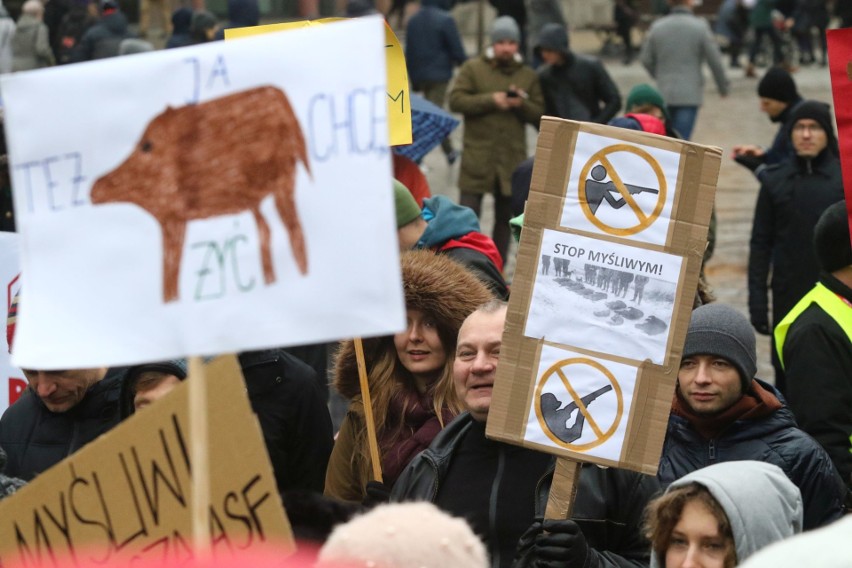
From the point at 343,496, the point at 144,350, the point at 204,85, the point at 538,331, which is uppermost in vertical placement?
the point at 204,85

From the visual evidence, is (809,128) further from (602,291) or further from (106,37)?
(106,37)

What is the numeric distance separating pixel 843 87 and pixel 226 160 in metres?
1.90

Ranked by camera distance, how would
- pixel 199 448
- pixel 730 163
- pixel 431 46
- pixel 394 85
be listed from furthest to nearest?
pixel 730 163, pixel 431 46, pixel 394 85, pixel 199 448

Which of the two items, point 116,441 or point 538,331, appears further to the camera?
point 538,331

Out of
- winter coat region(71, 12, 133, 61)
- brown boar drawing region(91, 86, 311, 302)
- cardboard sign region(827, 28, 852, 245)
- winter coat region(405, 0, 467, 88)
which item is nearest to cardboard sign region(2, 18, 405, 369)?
brown boar drawing region(91, 86, 311, 302)

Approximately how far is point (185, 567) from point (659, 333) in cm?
161

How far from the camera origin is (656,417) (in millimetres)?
3637

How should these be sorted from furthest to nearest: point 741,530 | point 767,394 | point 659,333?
point 767,394, point 659,333, point 741,530

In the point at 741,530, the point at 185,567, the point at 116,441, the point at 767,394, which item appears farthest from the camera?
the point at 767,394

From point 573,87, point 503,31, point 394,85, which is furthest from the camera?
point 573,87

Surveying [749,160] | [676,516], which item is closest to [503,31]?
[749,160]

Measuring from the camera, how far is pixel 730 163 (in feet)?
51.2

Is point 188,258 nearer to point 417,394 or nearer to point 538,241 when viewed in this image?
point 538,241

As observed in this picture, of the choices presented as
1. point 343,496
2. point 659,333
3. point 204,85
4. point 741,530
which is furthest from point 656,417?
point 204,85
